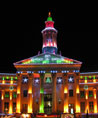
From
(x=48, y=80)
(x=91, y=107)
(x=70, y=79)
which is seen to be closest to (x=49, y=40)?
(x=48, y=80)

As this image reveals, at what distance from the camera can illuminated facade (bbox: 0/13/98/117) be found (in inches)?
2362

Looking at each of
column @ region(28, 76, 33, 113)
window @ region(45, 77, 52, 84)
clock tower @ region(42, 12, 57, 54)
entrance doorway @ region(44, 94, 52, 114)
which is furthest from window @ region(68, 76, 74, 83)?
column @ region(28, 76, 33, 113)

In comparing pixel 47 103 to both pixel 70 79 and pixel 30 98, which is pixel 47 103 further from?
pixel 70 79

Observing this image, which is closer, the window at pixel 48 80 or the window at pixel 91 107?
the window at pixel 91 107

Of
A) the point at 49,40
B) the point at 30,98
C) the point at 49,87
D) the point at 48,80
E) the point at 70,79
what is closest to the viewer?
the point at 30,98

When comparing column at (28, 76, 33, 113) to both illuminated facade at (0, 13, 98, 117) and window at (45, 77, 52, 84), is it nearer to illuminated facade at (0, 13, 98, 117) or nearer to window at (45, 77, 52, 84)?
illuminated facade at (0, 13, 98, 117)

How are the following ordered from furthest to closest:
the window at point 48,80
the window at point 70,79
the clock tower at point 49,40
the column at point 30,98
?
the clock tower at point 49,40, the window at point 48,80, the window at point 70,79, the column at point 30,98

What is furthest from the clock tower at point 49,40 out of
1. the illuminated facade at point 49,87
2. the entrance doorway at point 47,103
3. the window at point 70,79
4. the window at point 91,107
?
the window at point 91,107

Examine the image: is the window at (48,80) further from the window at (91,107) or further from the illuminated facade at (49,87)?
the window at (91,107)

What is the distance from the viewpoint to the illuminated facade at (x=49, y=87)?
60.0m

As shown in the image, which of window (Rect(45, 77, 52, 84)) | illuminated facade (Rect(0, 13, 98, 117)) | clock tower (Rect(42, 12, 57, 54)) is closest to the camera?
illuminated facade (Rect(0, 13, 98, 117))

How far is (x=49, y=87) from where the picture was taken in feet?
211

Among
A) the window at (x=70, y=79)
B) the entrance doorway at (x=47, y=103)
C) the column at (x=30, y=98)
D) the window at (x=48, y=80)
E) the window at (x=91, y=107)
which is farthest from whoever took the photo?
the window at (x=48, y=80)

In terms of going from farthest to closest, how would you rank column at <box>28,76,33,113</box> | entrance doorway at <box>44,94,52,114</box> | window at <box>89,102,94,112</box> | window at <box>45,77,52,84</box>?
window at <box>45,77,52,84</box>, window at <box>89,102,94,112</box>, entrance doorway at <box>44,94,52,114</box>, column at <box>28,76,33,113</box>
